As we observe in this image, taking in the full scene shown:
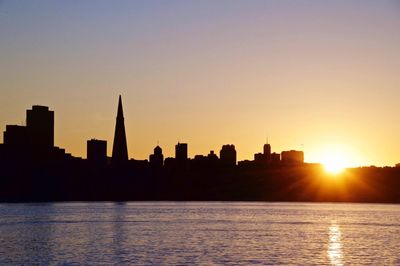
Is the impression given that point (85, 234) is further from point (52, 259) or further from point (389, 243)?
point (389, 243)

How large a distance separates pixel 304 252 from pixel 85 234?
40108 millimetres

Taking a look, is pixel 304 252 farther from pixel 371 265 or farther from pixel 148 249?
pixel 148 249

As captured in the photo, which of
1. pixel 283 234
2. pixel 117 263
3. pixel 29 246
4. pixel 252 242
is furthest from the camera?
pixel 283 234

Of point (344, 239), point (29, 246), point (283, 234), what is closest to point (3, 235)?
point (29, 246)

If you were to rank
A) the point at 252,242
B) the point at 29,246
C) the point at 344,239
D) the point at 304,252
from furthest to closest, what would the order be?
the point at 344,239 → the point at 252,242 → the point at 29,246 → the point at 304,252

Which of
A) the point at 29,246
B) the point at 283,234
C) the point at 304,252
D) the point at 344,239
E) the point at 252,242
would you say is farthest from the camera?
the point at 283,234

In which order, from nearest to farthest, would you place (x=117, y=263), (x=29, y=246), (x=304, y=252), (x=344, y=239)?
(x=117, y=263)
(x=304, y=252)
(x=29, y=246)
(x=344, y=239)

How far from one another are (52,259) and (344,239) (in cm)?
4923

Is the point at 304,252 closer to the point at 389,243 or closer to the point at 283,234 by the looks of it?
the point at 389,243

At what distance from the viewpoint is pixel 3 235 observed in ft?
370

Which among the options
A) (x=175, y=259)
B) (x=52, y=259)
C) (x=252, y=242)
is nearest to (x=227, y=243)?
(x=252, y=242)

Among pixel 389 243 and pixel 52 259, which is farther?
pixel 389 243

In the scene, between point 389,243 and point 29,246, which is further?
point 389,243

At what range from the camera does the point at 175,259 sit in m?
77.1
